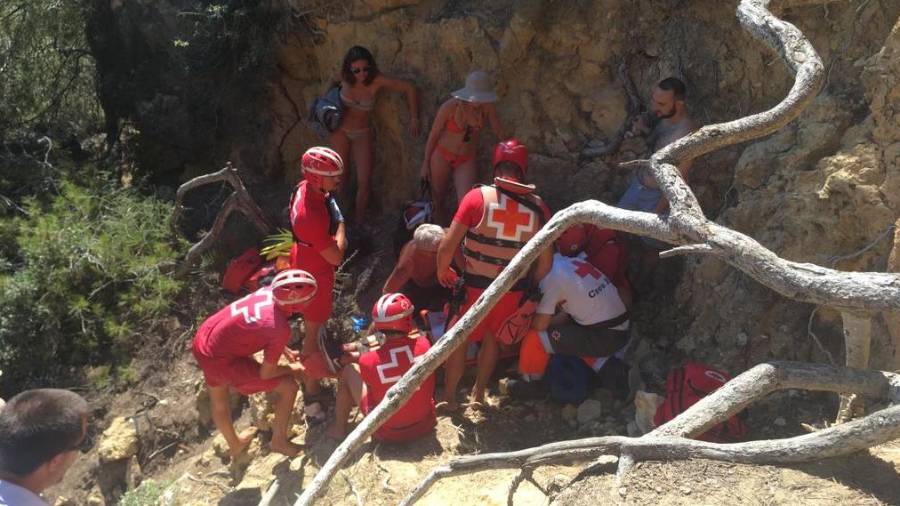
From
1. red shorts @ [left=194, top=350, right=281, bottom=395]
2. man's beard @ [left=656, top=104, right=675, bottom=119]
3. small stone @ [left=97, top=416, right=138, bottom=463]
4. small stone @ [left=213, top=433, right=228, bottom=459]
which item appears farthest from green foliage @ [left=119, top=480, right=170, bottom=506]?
man's beard @ [left=656, top=104, right=675, bottom=119]

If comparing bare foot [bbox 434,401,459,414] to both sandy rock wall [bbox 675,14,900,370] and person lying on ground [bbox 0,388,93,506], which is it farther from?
person lying on ground [bbox 0,388,93,506]

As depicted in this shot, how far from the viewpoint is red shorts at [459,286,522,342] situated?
4.64m

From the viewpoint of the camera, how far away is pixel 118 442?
581 centimetres

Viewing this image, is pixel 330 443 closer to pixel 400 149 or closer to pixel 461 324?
pixel 461 324

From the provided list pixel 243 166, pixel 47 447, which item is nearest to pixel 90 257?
pixel 243 166

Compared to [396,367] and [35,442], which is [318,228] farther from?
[35,442]

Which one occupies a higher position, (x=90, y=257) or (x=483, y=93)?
(x=483, y=93)

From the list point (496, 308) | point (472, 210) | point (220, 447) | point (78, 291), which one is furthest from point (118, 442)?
point (472, 210)

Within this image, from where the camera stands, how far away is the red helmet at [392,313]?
4.24m

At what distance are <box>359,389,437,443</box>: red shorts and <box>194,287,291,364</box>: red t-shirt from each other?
584 mm

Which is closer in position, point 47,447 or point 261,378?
point 47,447

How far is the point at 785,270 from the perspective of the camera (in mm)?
2752

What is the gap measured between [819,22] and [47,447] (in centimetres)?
439

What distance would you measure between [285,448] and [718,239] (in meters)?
3.07
